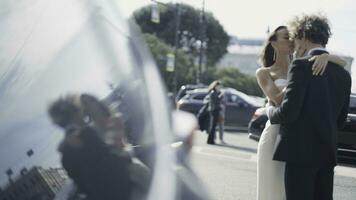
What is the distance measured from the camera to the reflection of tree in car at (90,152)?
1.26 m

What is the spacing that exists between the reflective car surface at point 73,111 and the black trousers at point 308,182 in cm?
127

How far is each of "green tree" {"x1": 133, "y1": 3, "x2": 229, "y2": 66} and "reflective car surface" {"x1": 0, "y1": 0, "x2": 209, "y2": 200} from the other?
56298mm

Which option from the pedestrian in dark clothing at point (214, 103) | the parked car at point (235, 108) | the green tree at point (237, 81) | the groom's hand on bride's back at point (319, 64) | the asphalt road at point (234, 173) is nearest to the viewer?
the groom's hand on bride's back at point (319, 64)

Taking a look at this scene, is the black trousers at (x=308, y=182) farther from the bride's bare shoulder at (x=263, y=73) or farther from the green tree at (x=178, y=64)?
the green tree at (x=178, y=64)

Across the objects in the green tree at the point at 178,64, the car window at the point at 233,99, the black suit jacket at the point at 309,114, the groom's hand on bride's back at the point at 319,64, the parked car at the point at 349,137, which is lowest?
the green tree at the point at 178,64

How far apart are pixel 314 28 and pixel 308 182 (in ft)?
2.61

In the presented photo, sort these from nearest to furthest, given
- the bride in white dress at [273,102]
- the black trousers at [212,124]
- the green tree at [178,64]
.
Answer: the bride in white dress at [273,102] < the black trousers at [212,124] < the green tree at [178,64]

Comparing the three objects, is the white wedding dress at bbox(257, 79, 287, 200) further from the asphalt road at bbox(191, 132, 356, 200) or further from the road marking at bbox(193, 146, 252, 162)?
the road marking at bbox(193, 146, 252, 162)

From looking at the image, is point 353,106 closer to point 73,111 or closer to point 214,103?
point 214,103

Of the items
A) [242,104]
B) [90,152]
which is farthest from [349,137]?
[242,104]

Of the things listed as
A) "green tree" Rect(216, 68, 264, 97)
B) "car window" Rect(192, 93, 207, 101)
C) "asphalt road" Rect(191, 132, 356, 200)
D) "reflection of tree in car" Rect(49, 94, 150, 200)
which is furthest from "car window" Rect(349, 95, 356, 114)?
"green tree" Rect(216, 68, 264, 97)

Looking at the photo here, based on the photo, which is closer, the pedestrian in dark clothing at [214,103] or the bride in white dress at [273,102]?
Answer: the bride in white dress at [273,102]

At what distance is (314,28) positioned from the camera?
109 inches

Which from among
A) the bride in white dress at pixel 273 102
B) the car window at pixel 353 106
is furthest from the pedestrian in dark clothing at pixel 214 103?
the bride in white dress at pixel 273 102
